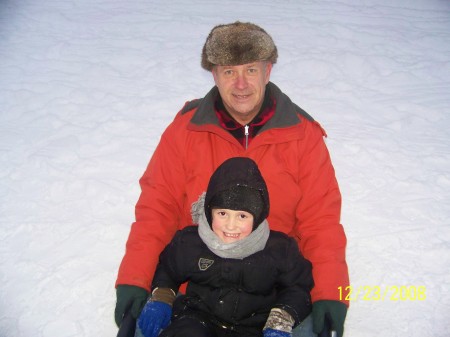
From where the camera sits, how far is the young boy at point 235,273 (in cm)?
171

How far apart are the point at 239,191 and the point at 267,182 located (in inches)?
13.4

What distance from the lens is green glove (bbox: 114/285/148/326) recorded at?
1.74 meters

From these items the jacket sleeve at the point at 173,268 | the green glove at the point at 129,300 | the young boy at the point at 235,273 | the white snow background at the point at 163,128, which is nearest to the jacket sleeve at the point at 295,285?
the young boy at the point at 235,273

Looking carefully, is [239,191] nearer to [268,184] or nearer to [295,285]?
[268,184]

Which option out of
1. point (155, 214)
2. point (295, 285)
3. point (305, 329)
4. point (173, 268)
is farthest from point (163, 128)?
point (305, 329)

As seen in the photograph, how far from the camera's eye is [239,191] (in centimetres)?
172

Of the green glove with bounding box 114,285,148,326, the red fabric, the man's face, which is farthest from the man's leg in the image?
the man's face

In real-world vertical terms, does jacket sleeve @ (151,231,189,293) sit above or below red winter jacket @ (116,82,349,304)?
below

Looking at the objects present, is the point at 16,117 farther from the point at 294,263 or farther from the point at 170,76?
the point at 294,263

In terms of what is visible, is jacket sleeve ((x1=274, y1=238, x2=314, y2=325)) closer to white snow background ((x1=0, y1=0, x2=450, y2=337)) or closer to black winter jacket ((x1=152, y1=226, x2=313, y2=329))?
black winter jacket ((x1=152, y1=226, x2=313, y2=329))

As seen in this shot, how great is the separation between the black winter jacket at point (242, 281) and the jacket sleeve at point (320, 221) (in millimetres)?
81

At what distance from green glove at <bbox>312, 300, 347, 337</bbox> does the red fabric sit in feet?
0.47
